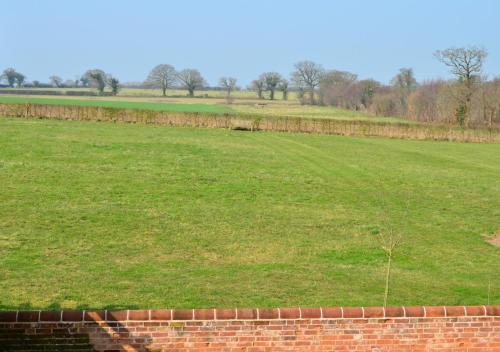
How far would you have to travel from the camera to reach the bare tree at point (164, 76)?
146 m

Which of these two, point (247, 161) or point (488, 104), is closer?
point (247, 161)

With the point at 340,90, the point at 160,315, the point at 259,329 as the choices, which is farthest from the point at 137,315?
the point at 340,90

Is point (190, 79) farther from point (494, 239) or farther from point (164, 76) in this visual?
point (494, 239)

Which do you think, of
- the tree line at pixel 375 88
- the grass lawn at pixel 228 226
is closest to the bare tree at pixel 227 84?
the tree line at pixel 375 88

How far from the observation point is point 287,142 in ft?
160

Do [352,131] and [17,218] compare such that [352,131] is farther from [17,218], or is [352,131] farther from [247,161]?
[17,218]

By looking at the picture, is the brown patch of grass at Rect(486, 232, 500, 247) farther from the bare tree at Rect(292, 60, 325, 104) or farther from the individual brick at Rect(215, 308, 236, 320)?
the bare tree at Rect(292, 60, 325, 104)

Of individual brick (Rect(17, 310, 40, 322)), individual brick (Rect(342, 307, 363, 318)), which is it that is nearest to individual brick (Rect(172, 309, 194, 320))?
individual brick (Rect(17, 310, 40, 322))

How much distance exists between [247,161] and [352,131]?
23.8m

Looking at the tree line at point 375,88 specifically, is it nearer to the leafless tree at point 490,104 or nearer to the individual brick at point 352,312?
the leafless tree at point 490,104

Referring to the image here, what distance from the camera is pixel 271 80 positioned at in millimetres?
145625

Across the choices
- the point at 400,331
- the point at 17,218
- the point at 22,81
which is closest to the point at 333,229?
the point at 17,218

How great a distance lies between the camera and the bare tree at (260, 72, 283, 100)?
146 metres

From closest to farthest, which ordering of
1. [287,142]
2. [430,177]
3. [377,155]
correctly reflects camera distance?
[430,177]
[377,155]
[287,142]
